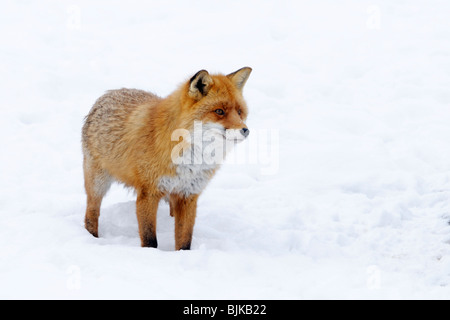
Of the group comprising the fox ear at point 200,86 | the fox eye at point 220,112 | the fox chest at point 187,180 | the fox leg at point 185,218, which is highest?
the fox ear at point 200,86

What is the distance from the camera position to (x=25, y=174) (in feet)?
24.6

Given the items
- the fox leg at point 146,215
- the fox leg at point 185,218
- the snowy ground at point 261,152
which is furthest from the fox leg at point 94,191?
the fox leg at point 185,218

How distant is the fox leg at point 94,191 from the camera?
233 inches

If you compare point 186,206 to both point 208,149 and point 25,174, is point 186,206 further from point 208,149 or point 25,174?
point 25,174

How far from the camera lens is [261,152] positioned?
330 inches

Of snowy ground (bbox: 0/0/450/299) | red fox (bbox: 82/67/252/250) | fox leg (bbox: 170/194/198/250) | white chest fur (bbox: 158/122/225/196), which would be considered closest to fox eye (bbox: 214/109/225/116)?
red fox (bbox: 82/67/252/250)

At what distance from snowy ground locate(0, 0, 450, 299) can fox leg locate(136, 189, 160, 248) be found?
284 millimetres

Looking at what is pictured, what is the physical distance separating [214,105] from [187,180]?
834 millimetres

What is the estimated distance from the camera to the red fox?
15.8 ft

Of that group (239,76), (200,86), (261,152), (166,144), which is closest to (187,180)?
(166,144)

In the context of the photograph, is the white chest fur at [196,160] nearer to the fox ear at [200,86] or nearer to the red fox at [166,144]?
the red fox at [166,144]

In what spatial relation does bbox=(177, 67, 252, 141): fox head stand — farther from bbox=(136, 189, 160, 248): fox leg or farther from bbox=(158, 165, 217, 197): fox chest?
bbox=(136, 189, 160, 248): fox leg

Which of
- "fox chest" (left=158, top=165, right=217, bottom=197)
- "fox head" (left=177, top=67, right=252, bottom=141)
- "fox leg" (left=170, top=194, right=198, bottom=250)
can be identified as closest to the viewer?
"fox head" (left=177, top=67, right=252, bottom=141)
